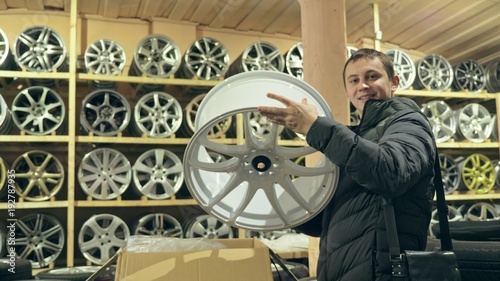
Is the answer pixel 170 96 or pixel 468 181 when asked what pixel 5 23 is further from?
pixel 468 181

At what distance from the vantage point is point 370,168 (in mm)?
1539

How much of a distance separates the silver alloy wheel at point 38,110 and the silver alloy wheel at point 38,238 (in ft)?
2.84

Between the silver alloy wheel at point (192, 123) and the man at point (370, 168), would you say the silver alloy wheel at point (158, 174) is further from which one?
the man at point (370, 168)

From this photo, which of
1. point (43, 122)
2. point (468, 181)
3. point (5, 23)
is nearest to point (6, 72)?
point (43, 122)

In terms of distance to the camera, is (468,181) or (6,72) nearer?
(6,72)

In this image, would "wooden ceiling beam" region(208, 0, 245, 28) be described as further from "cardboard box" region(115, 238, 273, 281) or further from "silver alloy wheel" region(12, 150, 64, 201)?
"cardboard box" region(115, 238, 273, 281)

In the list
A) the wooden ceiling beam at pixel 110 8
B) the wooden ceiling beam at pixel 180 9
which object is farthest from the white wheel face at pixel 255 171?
the wooden ceiling beam at pixel 110 8

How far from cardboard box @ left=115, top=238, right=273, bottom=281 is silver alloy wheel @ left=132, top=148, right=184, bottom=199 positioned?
398cm

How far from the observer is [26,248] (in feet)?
17.2

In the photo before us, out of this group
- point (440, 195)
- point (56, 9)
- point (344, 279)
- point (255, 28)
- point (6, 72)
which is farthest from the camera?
Result: point (255, 28)

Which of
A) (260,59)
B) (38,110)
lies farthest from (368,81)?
(38,110)

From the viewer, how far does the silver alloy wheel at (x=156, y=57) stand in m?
5.62

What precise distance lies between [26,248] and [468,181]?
5253mm

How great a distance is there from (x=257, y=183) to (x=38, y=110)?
4.07 metres
